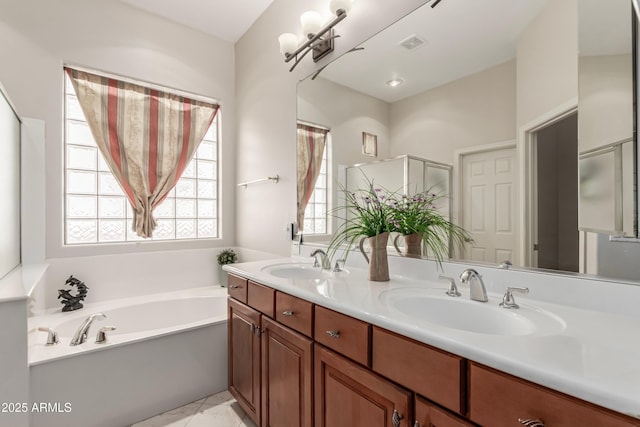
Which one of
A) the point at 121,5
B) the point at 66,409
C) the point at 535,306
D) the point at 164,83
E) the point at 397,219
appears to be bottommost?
the point at 66,409

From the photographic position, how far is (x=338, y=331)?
108 cm

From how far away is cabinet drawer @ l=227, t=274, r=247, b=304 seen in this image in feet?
5.59

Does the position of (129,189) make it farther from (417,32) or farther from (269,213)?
(417,32)

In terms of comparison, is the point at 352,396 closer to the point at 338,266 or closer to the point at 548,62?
the point at 338,266

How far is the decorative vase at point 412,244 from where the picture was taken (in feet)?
4.79

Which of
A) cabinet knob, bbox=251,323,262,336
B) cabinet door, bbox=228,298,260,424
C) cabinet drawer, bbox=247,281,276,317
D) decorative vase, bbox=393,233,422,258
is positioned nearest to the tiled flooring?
cabinet door, bbox=228,298,260,424

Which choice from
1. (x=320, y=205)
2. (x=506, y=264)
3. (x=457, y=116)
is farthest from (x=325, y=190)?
(x=506, y=264)

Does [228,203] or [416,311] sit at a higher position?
[228,203]

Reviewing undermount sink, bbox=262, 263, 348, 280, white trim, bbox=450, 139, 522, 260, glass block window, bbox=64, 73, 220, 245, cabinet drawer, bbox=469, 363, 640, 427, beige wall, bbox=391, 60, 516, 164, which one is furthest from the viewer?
glass block window, bbox=64, 73, 220, 245

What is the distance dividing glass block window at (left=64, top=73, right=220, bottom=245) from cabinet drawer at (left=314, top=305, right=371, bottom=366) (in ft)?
7.37

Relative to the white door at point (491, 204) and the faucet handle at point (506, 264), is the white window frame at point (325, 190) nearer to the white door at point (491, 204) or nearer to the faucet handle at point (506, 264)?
the white door at point (491, 204)

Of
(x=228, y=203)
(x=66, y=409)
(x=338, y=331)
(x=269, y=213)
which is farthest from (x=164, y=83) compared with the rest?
(x=338, y=331)

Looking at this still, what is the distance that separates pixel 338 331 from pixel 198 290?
7.04ft

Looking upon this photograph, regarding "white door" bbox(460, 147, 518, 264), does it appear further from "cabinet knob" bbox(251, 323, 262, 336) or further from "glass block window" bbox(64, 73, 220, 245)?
"glass block window" bbox(64, 73, 220, 245)
